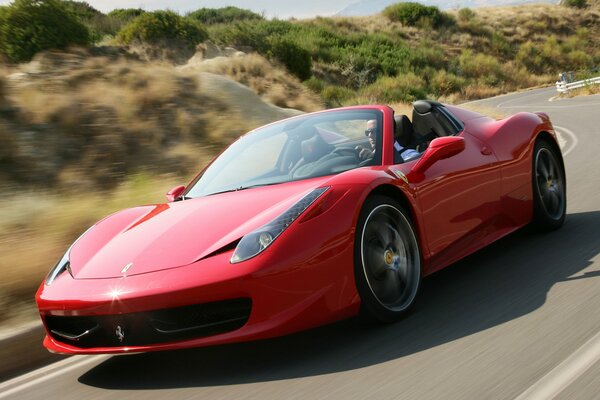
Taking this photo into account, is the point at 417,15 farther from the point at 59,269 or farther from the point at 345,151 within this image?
the point at 59,269

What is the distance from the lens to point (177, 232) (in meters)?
4.46

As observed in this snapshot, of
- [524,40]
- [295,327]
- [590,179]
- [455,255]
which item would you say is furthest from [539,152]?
[524,40]

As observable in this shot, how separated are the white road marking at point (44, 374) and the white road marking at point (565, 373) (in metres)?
2.58

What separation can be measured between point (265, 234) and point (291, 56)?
30.3 meters

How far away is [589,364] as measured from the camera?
3539mm

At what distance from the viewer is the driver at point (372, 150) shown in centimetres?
513

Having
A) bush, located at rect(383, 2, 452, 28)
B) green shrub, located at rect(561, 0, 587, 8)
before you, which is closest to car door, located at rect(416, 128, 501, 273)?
bush, located at rect(383, 2, 452, 28)

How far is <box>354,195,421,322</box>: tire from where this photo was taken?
14.1 feet

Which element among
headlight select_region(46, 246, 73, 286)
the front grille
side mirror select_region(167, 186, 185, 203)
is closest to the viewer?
the front grille

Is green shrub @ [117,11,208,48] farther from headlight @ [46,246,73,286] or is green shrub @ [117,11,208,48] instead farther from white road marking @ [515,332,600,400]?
white road marking @ [515,332,600,400]

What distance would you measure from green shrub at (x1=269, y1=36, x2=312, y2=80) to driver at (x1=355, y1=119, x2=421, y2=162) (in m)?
27.9

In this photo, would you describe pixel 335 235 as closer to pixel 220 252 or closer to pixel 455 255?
pixel 220 252

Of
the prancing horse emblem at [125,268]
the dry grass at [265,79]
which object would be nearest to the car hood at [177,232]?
the prancing horse emblem at [125,268]

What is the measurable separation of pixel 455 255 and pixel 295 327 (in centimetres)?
160
